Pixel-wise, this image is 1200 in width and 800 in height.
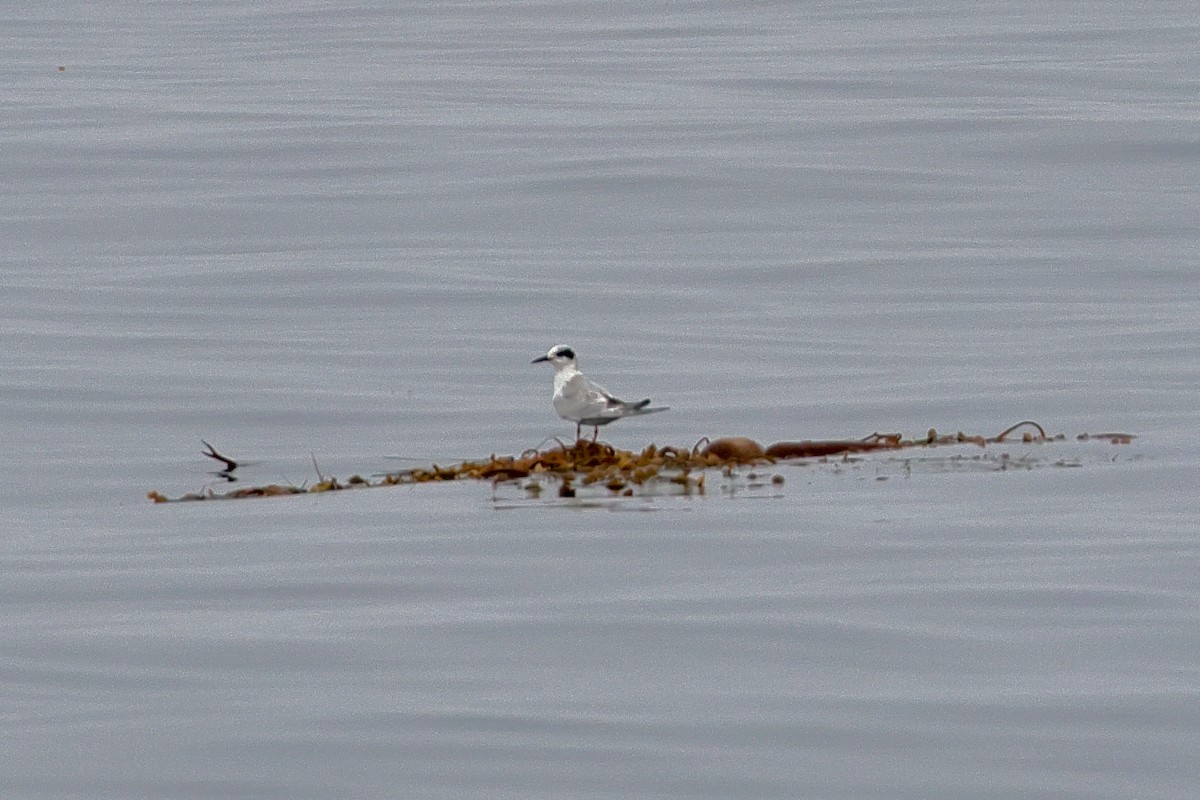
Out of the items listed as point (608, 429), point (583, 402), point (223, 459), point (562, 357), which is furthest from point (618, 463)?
point (608, 429)

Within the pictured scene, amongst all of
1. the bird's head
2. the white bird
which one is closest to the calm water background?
the white bird

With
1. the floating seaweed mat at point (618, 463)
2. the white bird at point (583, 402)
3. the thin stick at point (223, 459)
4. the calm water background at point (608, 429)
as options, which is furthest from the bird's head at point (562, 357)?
the thin stick at point (223, 459)

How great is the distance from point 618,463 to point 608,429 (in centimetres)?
363

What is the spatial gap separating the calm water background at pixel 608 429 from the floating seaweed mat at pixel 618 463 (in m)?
0.26

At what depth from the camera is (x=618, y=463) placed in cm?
1281

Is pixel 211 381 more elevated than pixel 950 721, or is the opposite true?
pixel 211 381

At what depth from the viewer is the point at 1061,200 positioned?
30.2 meters

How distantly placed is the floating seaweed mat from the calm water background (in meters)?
0.26

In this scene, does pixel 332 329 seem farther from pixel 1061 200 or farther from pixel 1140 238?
pixel 1061 200

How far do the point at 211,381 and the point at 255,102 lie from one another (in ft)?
73.5

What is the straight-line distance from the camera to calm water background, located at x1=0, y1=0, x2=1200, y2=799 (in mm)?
8789

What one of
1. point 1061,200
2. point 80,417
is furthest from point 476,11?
point 80,417

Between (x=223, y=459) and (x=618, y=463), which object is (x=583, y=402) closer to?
(x=618, y=463)

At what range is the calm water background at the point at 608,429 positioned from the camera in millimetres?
8789
